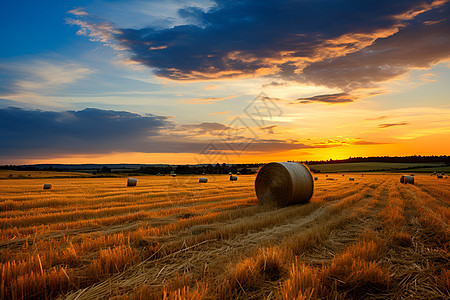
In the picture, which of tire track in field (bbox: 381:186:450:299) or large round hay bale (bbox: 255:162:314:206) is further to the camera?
large round hay bale (bbox: 255:162:314:206)

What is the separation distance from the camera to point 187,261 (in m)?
4.54

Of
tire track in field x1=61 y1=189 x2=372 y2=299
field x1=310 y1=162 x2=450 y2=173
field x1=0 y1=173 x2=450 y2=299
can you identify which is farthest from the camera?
field x1=310 y1=162 x2=450 y2=173

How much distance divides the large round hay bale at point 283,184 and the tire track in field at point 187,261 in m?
4.65

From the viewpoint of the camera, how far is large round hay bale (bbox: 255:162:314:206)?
11594mm

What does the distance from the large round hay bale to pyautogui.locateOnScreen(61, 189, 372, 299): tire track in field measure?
183 inches

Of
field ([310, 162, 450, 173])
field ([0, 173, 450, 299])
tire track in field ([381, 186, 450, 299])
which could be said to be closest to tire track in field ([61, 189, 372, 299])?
field ([0, 173, 450, 299])

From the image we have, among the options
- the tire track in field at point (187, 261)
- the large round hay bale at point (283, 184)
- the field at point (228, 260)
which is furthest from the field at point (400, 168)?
the tire track in field at point (187, 261)

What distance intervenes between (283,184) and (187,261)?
7.84 meters

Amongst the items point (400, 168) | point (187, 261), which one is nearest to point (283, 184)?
point (187, 261)

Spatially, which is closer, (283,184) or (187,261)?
(187,261)

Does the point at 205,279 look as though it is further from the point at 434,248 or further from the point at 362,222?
the point at 362,222

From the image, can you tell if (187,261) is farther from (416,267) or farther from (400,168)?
(400,168)

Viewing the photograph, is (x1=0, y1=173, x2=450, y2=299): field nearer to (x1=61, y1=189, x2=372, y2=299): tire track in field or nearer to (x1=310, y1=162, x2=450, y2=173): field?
(x1=61, y1=189, x2=372, y2=299): tire track in field

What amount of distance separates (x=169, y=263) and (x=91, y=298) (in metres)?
1.41
